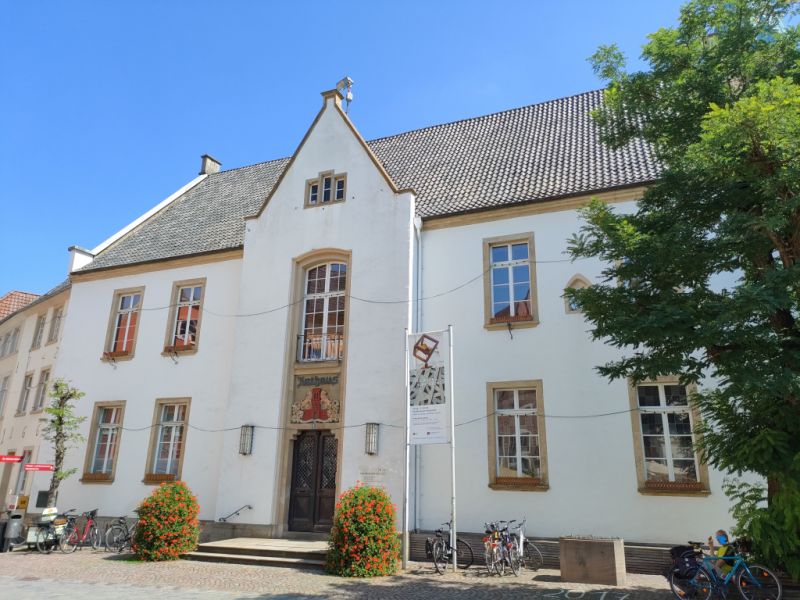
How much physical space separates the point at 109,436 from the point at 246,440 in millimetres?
5465

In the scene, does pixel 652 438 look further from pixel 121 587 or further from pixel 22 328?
pixel 22 328

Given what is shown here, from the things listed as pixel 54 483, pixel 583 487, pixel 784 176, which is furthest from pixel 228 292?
pixel 784 176

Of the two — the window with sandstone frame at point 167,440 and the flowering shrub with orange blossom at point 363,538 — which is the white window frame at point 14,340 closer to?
the window with sandstone frame at point 167,440

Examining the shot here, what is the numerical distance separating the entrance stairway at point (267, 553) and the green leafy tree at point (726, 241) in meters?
7.19

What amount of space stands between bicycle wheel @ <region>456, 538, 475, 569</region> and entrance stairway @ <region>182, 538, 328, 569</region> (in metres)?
2.65

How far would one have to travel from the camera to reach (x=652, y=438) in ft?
39.1

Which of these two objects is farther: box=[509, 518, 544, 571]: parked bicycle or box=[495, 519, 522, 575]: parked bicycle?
box=[509, 518, 544, 571]: parked bicycle

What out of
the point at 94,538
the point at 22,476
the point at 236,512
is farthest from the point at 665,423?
the point at 22,476

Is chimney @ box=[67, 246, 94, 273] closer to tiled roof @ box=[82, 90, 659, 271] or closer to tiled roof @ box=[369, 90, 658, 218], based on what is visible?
tiled roof @ box=[82, 90, 659, 271]

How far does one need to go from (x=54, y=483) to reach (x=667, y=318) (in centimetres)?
1613

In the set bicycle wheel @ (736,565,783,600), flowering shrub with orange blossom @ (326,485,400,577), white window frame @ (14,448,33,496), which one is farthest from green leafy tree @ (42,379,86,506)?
bicycle wheel @ (736,565,783,600)

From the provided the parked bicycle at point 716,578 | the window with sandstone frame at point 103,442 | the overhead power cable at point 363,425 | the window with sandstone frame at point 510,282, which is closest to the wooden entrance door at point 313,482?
the overhead power cable at point 363,425

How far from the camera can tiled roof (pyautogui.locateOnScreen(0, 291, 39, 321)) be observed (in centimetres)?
3256

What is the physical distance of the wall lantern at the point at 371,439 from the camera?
13.6 m
